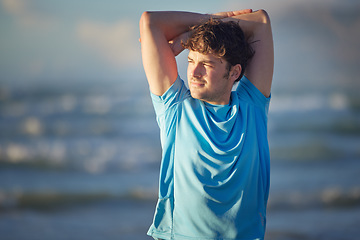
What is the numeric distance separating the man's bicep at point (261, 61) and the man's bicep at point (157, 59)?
13.9 inches

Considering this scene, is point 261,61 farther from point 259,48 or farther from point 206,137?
point 206,137

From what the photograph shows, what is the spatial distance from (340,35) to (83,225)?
7141 mm

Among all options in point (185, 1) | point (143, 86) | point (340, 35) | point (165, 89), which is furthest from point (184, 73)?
point (165, 89)

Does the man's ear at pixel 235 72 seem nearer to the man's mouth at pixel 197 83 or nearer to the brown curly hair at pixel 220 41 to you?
the brown curly hair at pixel 220 41

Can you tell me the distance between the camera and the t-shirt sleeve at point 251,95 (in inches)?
66.5

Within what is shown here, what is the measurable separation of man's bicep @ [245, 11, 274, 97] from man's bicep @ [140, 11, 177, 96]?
0.35 metres

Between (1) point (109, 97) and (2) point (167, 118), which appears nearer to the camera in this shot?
(2) point (167, 118)

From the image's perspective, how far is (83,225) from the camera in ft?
13.6

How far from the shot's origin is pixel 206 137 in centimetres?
155

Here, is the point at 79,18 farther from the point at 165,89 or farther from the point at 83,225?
the point at 165,89

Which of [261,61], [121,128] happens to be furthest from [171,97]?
[121,128]

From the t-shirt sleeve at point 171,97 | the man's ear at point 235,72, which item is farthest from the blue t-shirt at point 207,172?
the man's ear at point 235,72

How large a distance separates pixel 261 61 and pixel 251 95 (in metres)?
0.15

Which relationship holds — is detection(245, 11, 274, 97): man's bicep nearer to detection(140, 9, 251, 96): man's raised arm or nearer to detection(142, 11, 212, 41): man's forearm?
detection(142, 11, 212, 41): man's forearm
